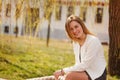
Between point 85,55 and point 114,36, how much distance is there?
3.18m

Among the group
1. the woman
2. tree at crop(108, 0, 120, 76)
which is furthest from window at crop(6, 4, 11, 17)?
tree at crop(108, 0, 120, 76)

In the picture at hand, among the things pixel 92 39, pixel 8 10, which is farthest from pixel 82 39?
pixel 8 10

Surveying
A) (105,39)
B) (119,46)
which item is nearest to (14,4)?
(119,46)

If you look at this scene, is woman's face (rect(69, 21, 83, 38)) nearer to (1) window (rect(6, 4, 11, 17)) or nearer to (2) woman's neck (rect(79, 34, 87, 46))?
(2) woman's neck (rect(79, 34, 87, 46))

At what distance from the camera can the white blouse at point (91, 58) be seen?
4.38 meters

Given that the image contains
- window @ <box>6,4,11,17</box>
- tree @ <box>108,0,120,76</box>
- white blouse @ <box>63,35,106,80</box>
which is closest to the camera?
white blouse @ <box>63,35,106,80</box>

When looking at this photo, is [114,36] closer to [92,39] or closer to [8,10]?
[8,10]

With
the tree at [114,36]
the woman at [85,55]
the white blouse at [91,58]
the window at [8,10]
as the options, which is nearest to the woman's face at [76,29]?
the woman at [85,55]

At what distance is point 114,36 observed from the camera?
749 cm

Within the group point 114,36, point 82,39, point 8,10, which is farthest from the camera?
point 114,36

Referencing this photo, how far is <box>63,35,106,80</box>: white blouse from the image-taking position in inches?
172

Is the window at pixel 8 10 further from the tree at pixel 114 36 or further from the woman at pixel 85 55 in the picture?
the tree at pixel 114 36

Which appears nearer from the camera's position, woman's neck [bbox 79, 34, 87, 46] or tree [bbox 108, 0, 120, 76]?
woman's neck [bbox 79, 34, 87, 46]

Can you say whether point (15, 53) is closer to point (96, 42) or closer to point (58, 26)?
point (96, 42)
